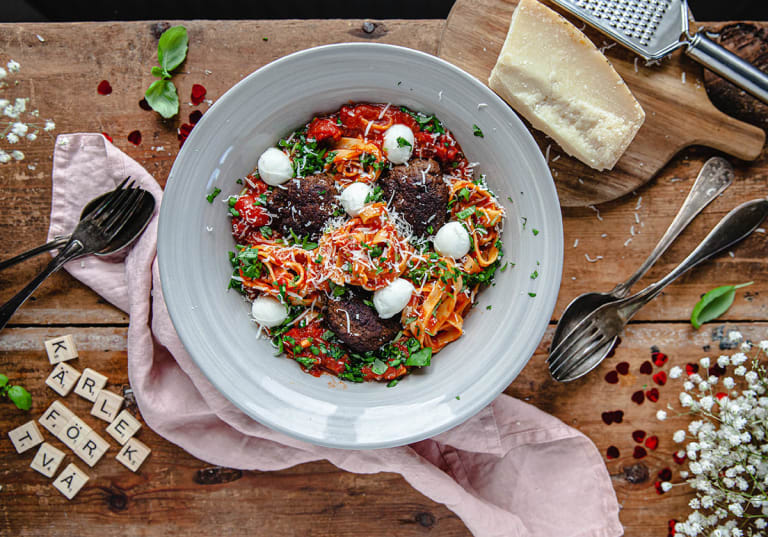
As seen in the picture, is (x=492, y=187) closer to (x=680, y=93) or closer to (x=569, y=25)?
(x=569, y=25)

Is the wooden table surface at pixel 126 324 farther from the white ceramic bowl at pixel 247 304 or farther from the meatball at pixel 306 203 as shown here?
the meatball at pixel 306 203

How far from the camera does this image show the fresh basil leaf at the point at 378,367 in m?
3.14

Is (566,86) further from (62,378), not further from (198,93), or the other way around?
(62,378)

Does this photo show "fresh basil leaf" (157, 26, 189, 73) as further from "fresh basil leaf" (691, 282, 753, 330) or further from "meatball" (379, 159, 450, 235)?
"fresh basil leaf" (691, 282, 753, 330)

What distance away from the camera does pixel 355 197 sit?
298 centimetres

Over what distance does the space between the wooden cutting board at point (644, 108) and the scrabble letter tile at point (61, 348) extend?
3109 millimetres

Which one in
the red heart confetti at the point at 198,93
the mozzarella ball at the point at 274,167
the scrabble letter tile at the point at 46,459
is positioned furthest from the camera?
the scrabble letter tile at the point at 46,459

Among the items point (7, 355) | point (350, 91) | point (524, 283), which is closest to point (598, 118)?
point (524, 283)

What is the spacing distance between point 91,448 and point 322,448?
63.2 inches

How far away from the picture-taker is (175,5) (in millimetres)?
4516

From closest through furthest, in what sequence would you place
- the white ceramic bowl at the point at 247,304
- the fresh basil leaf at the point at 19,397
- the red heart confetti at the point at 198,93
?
1. the white ceramic bowl at the point at 247,304
2. the red heart confetti at the point at 198,93
3. the fresh basil leaf at the point at 19,397

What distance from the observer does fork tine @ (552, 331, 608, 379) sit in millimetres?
3592

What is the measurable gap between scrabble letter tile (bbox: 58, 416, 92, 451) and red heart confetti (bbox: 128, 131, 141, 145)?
1.92m

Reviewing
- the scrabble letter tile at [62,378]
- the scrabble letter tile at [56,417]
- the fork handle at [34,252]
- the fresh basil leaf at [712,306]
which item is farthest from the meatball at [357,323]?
the fresh basil leaf at [712,306]
